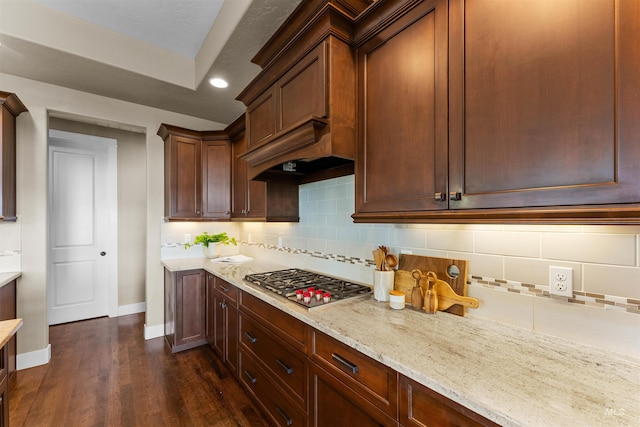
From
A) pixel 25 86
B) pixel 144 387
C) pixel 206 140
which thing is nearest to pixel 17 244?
pixel 25 86

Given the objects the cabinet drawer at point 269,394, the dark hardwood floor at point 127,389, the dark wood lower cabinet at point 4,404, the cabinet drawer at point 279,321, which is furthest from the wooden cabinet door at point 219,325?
the dark wood lower cabinet at point 4,404

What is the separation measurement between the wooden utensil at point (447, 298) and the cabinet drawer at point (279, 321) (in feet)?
2.28

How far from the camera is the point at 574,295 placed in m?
1.05

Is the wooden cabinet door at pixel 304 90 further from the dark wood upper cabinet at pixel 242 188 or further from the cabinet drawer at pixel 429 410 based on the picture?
the cabinet drawer at pixel 429 410

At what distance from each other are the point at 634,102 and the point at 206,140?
3.39 metres

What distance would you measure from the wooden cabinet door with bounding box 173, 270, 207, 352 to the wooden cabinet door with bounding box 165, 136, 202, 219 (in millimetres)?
737

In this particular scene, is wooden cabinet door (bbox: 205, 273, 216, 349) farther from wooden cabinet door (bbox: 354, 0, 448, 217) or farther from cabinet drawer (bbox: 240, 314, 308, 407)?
wooden cabinet door (bbox: 354, 0, 448, 217)

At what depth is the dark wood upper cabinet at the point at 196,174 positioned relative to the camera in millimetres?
3096

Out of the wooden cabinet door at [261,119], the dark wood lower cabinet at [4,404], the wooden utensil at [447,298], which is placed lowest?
the dark wood lower cabinet at [4,404]

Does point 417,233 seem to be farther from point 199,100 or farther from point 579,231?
point 199,100

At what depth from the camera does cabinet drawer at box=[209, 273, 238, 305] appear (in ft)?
7.27

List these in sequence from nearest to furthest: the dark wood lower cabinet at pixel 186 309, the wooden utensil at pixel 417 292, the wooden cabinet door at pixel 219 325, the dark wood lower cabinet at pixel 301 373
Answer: the dark wood lower cabinet at pixel 301 373, the wooden utensil at pixel 417 292, the wooden cabinet door at pixel 219 325, the dark wood lower cabinet at pixel 186 309

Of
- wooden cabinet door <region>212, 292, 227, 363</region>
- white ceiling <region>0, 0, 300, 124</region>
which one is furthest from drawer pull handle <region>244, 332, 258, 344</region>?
white ceiling <region>0, 0, 300, 124</region>

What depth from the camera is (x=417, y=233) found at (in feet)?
5.12
